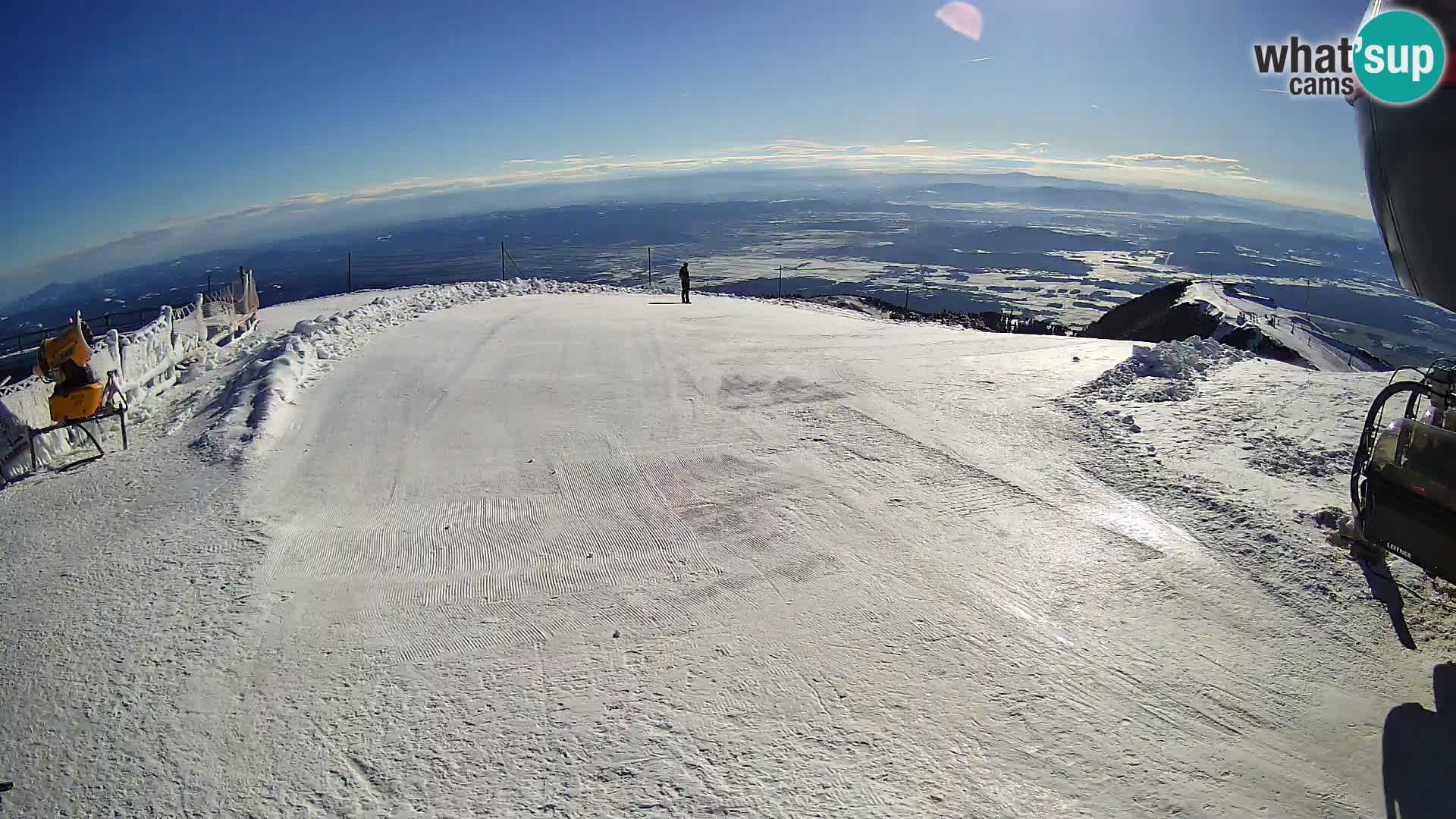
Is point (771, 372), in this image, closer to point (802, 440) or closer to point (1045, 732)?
point (802, 440)

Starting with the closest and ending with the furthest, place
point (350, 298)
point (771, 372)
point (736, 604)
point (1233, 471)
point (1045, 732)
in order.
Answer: point (1045, 732) < point (736, 604) < point (1233, 471) < point (771, 372) < point (350, 298)

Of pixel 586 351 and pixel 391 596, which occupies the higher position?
pixel 586 351

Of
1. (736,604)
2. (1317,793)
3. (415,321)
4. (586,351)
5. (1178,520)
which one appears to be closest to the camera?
(1317,793)

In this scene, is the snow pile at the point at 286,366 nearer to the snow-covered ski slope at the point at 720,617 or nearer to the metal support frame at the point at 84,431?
the snow-covered ski slope at the point at 720,617

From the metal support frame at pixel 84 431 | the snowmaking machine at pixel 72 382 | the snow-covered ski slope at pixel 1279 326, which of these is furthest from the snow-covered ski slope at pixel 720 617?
the snow-covered ski slope at pixel 1279 326

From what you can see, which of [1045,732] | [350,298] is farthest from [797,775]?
[350,298]

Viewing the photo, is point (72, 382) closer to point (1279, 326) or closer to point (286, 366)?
point (286, 366)
